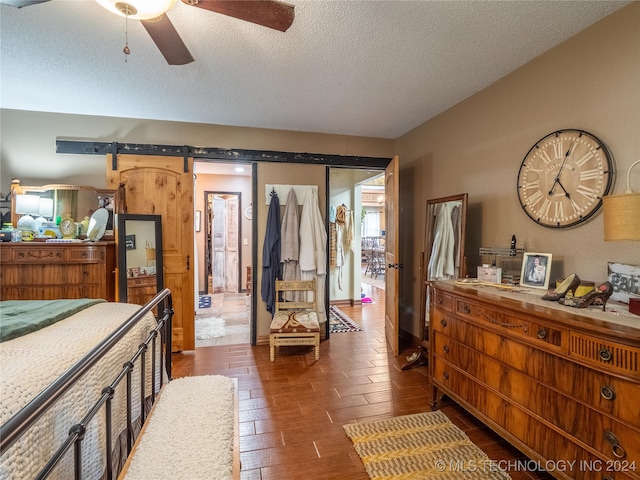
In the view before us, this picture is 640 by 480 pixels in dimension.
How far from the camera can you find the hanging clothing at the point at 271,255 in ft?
11.5

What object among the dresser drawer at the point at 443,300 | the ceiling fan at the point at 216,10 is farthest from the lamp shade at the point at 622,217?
the ceiling fan at the point at 216,10

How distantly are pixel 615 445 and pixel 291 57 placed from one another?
8.86ft

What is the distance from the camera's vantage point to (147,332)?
1.73 metres

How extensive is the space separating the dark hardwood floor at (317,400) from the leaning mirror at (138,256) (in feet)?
2.69

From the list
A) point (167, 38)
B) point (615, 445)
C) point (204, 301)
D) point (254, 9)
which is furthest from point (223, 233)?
point (615, 445)

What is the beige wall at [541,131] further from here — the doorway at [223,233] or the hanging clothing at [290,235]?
the doorway at [223,233]

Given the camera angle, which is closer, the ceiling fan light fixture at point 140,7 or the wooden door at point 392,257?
the ceiling fan light fixture at point 140,7

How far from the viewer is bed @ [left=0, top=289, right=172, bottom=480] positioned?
790 millimetres

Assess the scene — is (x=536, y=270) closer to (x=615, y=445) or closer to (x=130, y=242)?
(x=615, y=445)

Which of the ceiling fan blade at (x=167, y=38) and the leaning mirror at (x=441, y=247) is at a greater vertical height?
the ceiling fan blade at (x=167, y=38)

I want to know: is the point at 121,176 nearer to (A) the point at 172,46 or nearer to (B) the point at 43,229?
(B) the point at 43,229

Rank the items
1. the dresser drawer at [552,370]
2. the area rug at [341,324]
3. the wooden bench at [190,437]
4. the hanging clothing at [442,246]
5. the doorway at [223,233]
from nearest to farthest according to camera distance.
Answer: the wooden bench at [190,437]
the dresser drawer at [552,370]
the hanging clothing at [442,246]
the area rug at [341,324]
the doorway at [223,233]

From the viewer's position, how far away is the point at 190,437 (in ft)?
3.91

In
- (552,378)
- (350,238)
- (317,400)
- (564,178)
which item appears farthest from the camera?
(350,238)
